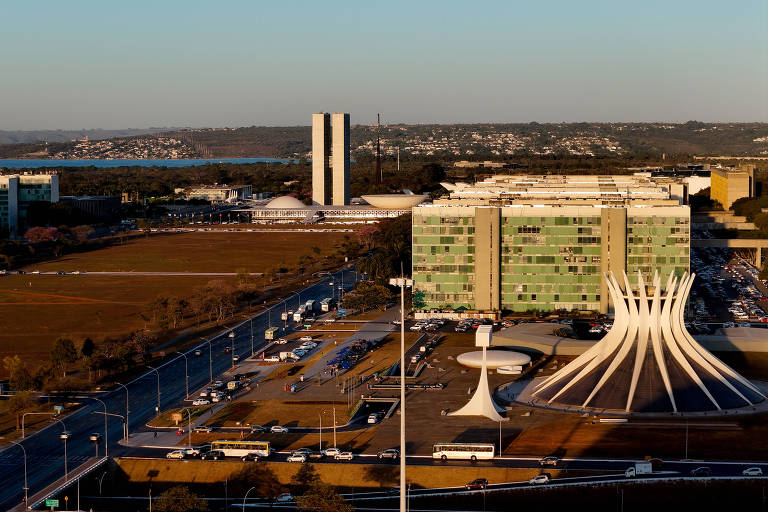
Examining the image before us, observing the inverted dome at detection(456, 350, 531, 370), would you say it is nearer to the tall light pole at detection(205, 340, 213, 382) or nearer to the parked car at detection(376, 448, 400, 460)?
the tall light pole at detection(205, 340, 213, 382)

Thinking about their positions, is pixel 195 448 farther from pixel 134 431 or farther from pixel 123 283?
pixel 123 283

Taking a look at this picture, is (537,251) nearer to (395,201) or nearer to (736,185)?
(736,185)

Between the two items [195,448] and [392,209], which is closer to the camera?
[195,448]

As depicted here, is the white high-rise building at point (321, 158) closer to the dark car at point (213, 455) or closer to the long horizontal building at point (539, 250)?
the long horizontal building at point (539, 250)

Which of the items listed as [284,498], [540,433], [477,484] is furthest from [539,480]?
[284,498]

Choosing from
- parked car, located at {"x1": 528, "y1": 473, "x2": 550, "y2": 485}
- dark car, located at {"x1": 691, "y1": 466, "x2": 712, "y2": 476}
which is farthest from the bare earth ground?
parked car, located at {"x1": 528, "y1": 473, "x2": 550, "y2": 485}

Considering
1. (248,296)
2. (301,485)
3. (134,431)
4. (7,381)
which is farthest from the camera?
(248,296)

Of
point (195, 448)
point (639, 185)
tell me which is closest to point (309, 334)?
point (195, 448)
